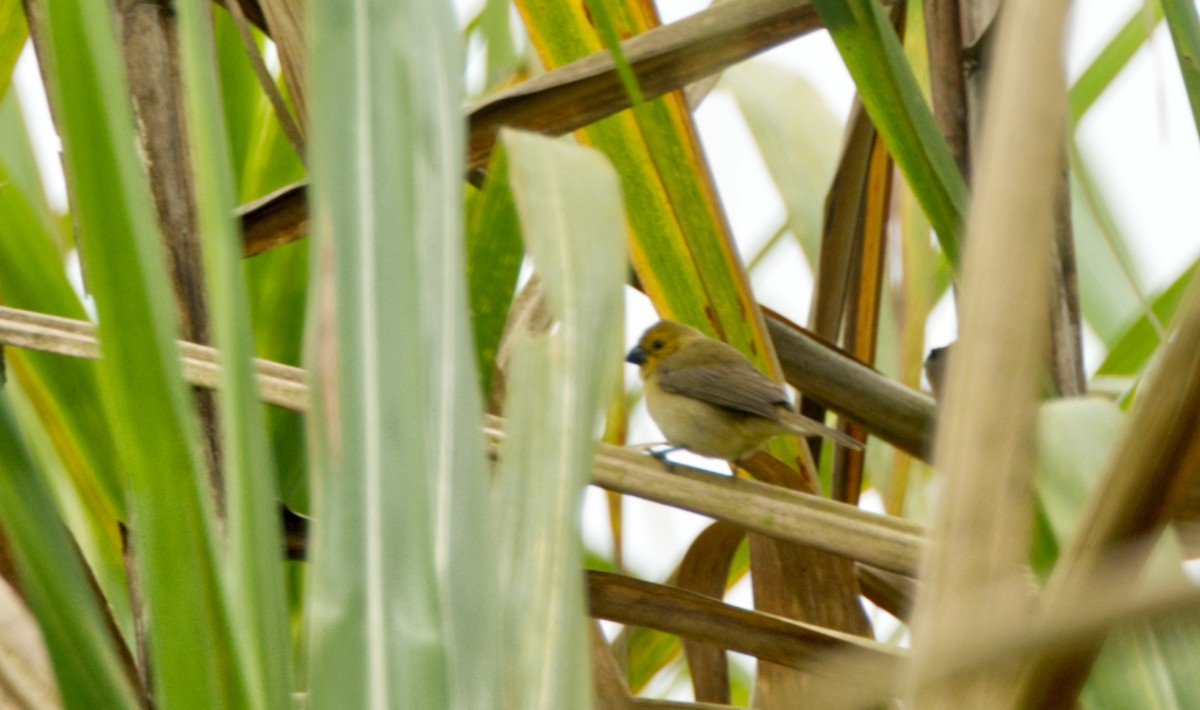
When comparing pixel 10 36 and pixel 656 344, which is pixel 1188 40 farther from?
pixel 656 344

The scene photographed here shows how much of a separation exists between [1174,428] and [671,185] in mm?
1109

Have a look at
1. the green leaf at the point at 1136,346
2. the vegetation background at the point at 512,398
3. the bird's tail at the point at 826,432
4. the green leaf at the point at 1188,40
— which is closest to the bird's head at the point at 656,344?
the bird's tail at the point at 826,432

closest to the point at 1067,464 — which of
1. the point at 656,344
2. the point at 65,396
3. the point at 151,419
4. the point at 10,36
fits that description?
the point at 151,419

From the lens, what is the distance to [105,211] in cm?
65

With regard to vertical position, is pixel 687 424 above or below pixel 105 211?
above

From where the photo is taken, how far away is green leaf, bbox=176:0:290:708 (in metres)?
0.63

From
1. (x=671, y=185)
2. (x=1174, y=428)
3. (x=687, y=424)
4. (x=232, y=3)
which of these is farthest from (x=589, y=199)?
(x=687, y=424)

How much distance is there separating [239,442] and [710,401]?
2622mm

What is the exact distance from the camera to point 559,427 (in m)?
0.58

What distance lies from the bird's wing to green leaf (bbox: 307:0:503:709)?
89.1 inches

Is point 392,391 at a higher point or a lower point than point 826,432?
lower

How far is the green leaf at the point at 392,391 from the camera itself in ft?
1.61

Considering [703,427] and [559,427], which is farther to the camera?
[703,427]

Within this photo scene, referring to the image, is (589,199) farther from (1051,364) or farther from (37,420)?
(37,420)
